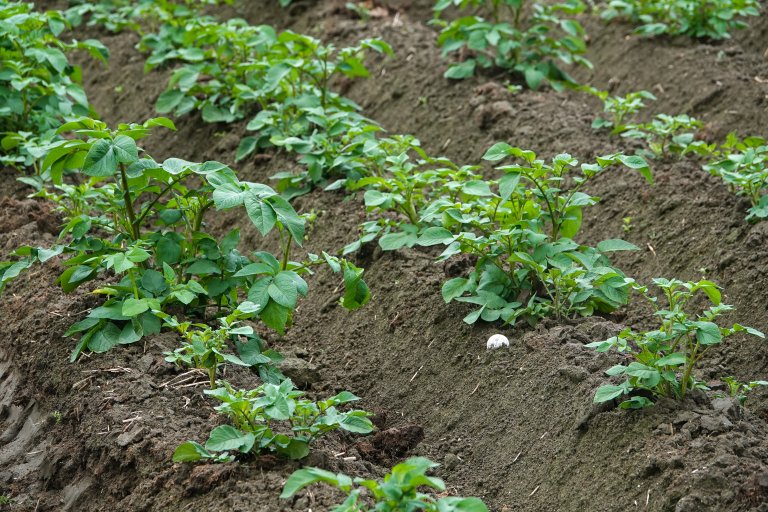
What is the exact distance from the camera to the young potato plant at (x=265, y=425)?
3.12m

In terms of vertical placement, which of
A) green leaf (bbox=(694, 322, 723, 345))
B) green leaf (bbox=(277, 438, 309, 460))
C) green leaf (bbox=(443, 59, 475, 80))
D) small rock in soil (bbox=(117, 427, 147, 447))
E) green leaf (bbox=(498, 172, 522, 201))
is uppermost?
green leaf (bbox=(498, 172, 522, 201))

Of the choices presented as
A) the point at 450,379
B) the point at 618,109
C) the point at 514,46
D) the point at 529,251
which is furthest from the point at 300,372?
the point at 514,46

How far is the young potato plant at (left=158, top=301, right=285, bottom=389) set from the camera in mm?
3457

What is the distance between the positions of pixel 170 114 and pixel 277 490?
4.08 metres

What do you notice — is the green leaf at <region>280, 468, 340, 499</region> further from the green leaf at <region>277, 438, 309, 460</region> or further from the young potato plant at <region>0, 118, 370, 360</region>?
the young potato plant at <region>0, 118, 370, 360</region>

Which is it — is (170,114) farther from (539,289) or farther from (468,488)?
(468,488)

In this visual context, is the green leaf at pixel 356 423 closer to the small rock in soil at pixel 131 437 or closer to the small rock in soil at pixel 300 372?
the small rock in soil at pixel 131 437

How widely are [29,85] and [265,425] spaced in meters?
3.01

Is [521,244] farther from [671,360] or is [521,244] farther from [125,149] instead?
[125,149]

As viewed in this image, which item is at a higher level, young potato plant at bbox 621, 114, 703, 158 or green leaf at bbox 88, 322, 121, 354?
green leaf at bbox 88, 322, 121, 354

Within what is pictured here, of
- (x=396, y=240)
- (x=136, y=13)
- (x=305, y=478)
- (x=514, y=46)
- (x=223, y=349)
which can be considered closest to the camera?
(x=305, y=478)

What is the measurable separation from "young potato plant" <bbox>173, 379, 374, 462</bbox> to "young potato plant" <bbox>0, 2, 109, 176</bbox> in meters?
2.61

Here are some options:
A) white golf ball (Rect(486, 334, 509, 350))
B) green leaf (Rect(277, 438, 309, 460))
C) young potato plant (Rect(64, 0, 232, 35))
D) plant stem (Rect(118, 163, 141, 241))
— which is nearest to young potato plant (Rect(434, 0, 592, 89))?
young potato plant (Rect(64, 0, 232, 35))

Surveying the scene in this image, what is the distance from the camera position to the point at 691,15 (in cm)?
695
